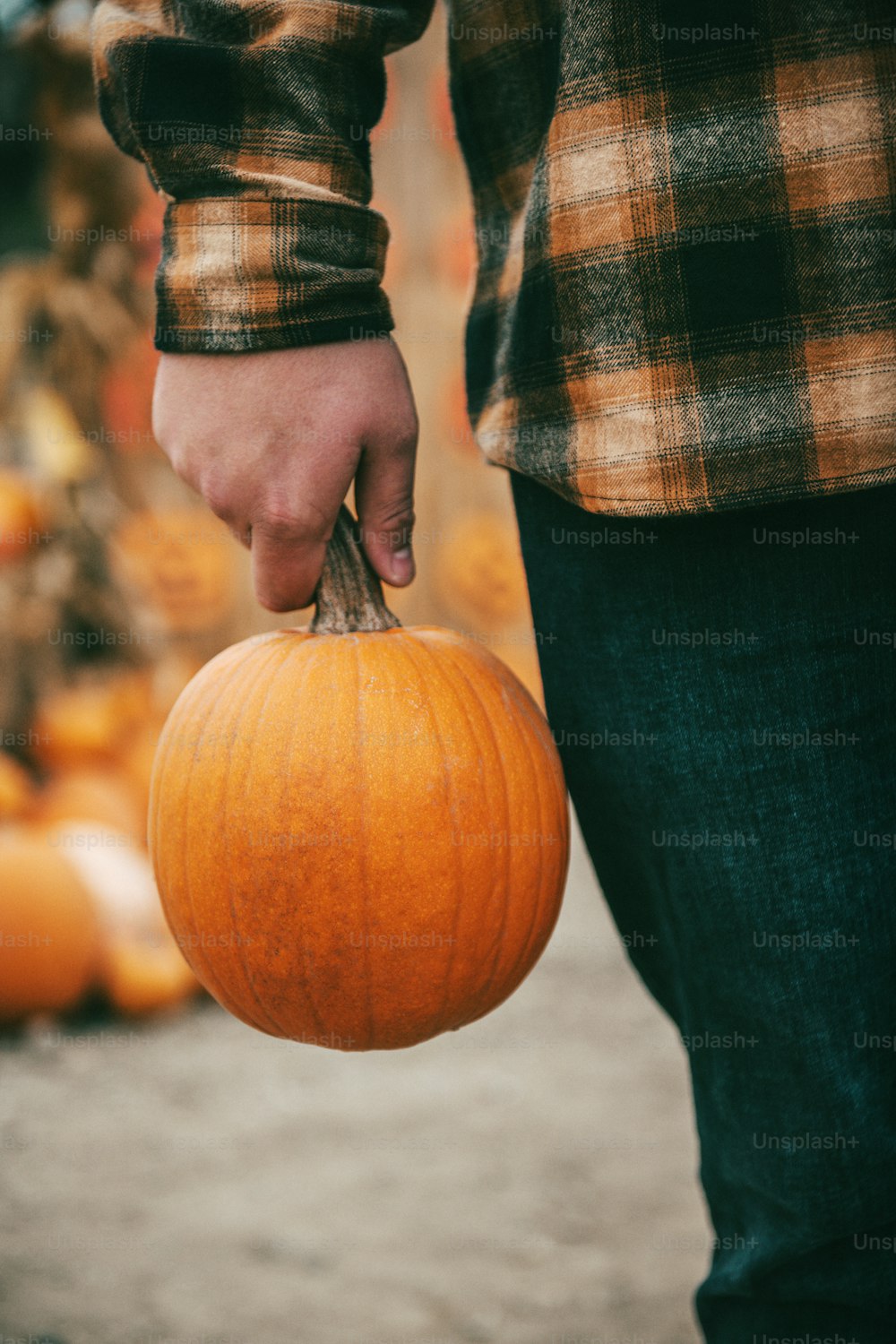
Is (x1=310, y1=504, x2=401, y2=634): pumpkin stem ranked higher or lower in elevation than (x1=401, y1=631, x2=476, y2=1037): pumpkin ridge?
higher

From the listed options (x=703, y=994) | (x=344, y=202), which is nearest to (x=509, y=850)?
(x=703, y=994)

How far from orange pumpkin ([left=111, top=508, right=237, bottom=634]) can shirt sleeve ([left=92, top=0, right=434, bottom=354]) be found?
9.44 feet

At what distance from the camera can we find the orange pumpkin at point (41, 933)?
2.35 m

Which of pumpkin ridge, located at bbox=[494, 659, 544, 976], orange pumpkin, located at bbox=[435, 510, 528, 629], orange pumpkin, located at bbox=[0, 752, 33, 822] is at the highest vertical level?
orange pumpkin, located at bbox=[435, 510, 528, 629]

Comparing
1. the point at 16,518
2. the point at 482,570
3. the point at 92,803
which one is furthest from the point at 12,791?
the point at 482,570

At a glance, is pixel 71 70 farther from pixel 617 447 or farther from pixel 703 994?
pixel 703 994

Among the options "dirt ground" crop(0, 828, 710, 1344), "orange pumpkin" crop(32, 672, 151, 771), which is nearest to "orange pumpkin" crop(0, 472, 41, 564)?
"orange pumpkin" crop(32, 672, 151, 771)

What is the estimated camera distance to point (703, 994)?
34.9 inches

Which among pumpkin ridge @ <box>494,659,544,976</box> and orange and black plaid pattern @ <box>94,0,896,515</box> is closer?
orange and black plaid pattern @ <box>94,0,896,515</box>

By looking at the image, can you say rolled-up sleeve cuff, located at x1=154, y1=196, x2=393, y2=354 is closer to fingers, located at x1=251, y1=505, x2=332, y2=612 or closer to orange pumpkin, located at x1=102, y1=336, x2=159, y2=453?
fingers, located at x1=251, y1=505, x2=332, y2=612

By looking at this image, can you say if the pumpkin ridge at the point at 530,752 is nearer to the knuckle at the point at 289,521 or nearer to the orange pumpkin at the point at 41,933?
the knuckle at the point at 289,521

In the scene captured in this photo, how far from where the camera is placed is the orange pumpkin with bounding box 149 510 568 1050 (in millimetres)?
911

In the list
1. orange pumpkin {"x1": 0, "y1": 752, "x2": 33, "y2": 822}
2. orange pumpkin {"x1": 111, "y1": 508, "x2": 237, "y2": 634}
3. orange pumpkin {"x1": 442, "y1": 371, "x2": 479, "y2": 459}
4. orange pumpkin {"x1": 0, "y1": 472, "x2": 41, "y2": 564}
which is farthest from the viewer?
orange pumpkin {"x1": 442, "y1": 371, "x2": 479, "y2": 459}

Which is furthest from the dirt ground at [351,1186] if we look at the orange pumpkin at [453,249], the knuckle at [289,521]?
the orange pumpkin at [453,249]
